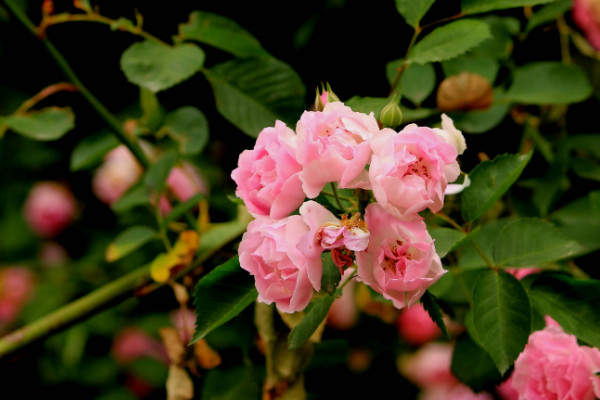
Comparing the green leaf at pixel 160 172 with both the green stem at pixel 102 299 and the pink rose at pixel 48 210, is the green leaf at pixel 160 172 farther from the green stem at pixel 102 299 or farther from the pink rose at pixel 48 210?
the pink rose at pixel 48 210

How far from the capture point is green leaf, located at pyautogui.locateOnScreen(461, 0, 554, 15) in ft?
2.14

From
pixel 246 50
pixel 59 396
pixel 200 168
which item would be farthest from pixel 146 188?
pixel 59 396

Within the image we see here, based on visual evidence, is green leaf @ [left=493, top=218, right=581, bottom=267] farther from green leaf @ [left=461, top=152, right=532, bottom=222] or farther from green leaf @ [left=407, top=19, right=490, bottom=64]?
green leaf @ [left=407, top=19, right=490, bottom=64]

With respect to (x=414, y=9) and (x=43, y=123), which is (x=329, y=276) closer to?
(x=414, y=9)

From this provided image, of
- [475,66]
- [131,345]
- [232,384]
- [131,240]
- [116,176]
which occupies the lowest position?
[131,345]

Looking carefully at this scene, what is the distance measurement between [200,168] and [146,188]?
2.13 feet

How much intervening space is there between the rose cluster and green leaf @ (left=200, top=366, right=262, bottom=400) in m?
0.39

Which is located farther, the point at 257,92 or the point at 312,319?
the point at 257,92

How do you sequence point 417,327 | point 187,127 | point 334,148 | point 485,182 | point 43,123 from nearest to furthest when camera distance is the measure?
point 334,148, point 485,182, point 43,123, point 187,127, point 417,327

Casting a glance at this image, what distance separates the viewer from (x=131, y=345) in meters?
1.48

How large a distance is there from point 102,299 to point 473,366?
562 mm

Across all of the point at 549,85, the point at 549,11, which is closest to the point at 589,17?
the point at 549,11

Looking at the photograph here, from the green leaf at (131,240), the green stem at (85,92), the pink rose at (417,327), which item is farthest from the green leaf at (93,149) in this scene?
the pink rose at (417,327)

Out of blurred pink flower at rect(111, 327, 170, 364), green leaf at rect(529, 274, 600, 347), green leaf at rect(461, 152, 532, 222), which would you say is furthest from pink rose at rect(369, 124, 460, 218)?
blurred pink flower at rect(111, 327, 170, 364)
